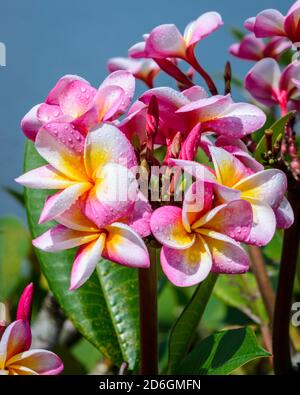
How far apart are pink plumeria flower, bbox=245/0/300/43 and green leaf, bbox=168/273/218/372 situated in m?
0.30

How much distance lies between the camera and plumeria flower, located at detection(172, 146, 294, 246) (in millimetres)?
625

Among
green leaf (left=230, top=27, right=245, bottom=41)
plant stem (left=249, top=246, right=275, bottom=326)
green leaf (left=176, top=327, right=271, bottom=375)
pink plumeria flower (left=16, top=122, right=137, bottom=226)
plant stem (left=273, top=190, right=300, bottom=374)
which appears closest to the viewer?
pink plumeria flower (left=16, top=122, right=137, bottom=226)

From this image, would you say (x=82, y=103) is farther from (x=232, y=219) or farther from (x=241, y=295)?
(x=241, y=295)

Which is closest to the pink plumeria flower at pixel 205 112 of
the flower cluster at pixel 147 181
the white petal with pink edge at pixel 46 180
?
the flower cluster at pixel 147 181

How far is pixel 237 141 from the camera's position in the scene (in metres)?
0.70

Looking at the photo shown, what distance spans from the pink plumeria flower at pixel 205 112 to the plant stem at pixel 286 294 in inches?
6.1

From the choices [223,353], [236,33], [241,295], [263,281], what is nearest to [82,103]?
[223,353]

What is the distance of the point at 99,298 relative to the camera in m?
1.00

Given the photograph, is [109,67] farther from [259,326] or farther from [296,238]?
[259,326]

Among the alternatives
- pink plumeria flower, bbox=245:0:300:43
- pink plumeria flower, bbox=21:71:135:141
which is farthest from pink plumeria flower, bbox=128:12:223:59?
pink plumeria flower, bbox=21:71:135:141

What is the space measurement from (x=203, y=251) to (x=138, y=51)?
32cm

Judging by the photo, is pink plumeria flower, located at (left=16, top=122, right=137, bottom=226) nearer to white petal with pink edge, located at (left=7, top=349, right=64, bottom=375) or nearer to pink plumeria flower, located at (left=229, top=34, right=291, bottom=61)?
white petal with pink edge, located at (left=7, top=349, right=64, bottom=375)

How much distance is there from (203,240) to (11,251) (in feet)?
2.50
